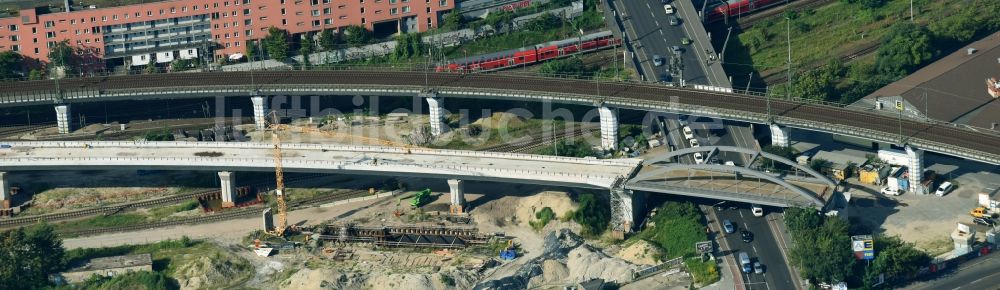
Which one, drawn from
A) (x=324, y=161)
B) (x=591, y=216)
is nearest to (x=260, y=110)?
(x=324, y=161)

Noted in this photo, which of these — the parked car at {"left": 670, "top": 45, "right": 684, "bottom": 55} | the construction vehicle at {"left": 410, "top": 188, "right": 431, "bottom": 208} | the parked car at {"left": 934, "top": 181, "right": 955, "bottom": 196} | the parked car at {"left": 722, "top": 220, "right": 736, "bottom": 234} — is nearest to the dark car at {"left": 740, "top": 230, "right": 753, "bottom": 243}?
the parked car at {"left": 722, "top": 220, "right": 736, "bottom": 234}

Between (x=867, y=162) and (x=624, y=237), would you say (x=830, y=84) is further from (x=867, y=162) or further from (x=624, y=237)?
(x=624, y=237)

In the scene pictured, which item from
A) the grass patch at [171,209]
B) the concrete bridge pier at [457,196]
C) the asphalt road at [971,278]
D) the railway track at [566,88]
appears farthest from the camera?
the grass patch at [171,209]

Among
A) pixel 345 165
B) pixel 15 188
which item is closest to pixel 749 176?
pixel 345 165

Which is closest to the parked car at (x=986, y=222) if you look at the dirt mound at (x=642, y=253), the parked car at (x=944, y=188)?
the parked car at (x=944, y=188)

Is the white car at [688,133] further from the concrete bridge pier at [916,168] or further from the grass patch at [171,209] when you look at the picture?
Result: the grass patch at [171,209]

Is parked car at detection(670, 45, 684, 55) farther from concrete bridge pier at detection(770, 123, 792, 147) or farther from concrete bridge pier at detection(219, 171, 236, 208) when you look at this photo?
concrete bridge pier at detection(219, 171, 236, 208)

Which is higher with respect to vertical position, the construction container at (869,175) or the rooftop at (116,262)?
the construction container at (869,175)
